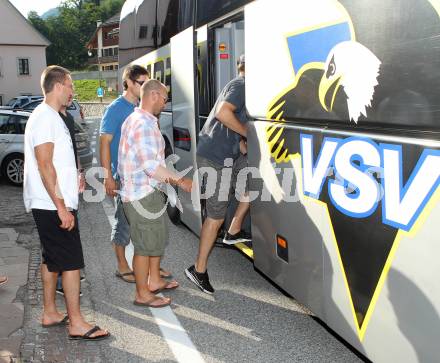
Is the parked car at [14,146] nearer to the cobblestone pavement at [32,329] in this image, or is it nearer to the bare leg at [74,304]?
the cobblestone pavement at [32,329]

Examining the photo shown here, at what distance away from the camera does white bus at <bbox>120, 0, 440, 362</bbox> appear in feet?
8.61

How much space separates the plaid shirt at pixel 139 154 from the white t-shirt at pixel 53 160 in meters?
0.56

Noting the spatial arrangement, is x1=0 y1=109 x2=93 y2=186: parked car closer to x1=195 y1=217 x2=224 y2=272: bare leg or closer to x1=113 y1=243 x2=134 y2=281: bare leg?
x1=113 y1=243 x2=134 y2=281: bare leg

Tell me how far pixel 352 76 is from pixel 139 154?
82.5 inches

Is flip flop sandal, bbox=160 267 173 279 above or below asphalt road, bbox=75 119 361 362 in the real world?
above

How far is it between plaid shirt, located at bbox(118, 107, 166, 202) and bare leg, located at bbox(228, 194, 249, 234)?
4.14ft

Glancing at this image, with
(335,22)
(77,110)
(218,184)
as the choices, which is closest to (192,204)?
(218,184)

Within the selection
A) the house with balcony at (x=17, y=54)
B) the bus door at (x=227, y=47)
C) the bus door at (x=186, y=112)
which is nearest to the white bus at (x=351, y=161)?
the bus door at (x=227, y=47)

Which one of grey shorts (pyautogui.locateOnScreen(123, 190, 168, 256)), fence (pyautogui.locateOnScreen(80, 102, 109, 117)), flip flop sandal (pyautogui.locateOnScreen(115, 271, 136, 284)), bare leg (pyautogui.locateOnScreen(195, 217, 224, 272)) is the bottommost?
flip flop sandal (pyautogui.locateOnScreen(115, 271, 136, 284))

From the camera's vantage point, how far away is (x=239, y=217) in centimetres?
585

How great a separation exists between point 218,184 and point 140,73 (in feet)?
4.18

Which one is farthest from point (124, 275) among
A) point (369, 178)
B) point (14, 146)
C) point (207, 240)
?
point (14, 146)

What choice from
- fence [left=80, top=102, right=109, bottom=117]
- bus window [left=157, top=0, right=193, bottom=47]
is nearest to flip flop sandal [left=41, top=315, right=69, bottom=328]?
bus window [left=157, top=0, right=193, bottom=47]

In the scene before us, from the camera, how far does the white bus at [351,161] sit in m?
2.62
